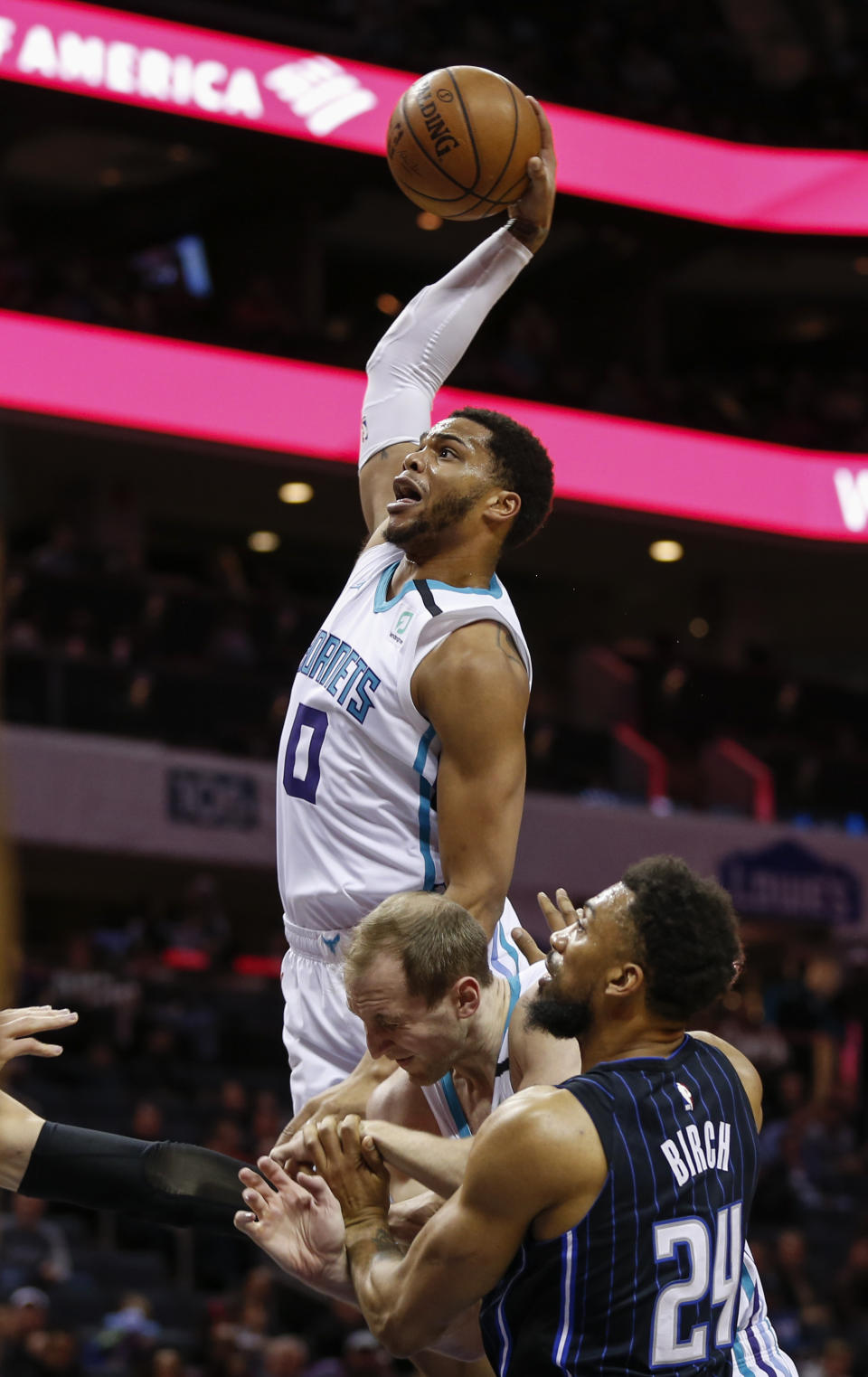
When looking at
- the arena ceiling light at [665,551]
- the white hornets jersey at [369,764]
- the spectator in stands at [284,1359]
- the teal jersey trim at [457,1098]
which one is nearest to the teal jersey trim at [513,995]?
the teal jersey trim at [457,1098]

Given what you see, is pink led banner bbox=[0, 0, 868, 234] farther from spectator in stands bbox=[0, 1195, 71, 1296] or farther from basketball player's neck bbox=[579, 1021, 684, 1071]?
basketball player's neck bbox=[579, 1021, 684, 1071]

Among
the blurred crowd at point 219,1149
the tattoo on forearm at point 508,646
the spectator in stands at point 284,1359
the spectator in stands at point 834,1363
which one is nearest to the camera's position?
the tattoo on forearm at point 508,646

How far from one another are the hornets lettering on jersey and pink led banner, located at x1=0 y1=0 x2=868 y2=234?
15.0 m

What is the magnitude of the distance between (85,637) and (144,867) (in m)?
2.84

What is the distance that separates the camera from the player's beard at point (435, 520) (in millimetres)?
4449

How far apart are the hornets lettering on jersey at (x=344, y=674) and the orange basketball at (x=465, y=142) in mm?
1216

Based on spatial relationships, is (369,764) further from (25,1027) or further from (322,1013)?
(25,1027)

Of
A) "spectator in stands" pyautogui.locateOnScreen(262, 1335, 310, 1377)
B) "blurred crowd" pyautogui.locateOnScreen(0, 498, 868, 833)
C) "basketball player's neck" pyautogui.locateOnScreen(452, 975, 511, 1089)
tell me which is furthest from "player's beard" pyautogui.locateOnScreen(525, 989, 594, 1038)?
"blurred crowd" pyautogui.locateOnScreen(0, 498, 868, 833)

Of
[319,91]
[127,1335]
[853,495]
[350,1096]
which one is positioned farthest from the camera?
[853,495]

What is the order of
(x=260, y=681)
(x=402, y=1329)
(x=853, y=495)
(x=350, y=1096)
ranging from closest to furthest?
1. (x=402, y=1329)
2. (x=350, y=1096)
3. (x=260, y=681)
4. (x=853, y=495)

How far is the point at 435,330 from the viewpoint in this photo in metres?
5.07

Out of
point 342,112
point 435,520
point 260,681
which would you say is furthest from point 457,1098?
point 342,112

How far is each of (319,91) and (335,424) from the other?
3.30 m

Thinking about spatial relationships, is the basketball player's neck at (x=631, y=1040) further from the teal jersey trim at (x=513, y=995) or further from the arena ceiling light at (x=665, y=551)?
the arena ceiling light at (x=665, y=551)
